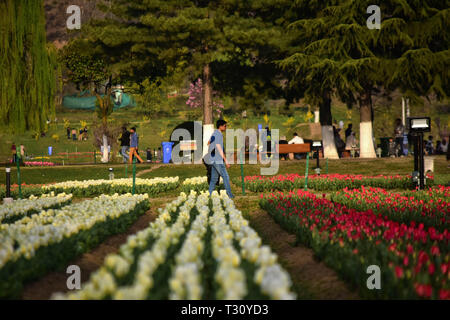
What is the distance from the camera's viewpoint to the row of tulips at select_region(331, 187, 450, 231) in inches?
341

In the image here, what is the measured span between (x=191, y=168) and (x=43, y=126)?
704cm

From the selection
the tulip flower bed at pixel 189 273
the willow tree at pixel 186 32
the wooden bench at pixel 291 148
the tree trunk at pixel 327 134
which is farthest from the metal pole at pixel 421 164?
the tree trunk at pixel 327 134

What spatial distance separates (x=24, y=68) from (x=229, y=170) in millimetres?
10229

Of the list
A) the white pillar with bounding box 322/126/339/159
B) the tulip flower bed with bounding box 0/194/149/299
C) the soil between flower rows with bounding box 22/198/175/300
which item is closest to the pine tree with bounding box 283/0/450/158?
the white pillar with bounding box 322/126/339/159

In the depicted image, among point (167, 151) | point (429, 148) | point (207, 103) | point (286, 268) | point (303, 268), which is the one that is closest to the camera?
point (303, 268)

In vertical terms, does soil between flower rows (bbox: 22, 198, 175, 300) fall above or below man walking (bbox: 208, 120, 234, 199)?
below

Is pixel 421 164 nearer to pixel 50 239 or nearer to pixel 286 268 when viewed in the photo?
pixel 286 268

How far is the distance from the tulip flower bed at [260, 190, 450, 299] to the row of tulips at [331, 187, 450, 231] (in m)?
0.66

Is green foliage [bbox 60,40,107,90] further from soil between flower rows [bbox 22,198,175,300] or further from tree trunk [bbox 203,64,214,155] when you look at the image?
soil between flower rows [bbox 22,198,175,300]

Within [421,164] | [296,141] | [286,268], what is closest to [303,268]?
[286,268]

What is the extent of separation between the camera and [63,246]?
6637 millimetres

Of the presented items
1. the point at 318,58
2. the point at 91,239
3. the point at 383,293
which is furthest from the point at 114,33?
the point at 383,293

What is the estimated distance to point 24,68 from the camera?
22.1 m

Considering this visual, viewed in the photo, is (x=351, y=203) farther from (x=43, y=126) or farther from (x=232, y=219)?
(x=43, y=126)
